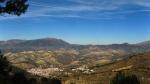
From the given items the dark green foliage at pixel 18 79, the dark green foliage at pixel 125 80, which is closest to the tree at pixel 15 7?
the dark green foliage at pixel 18 79

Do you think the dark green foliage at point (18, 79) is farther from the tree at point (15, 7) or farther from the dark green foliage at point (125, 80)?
the dark green foliage at point (125, 80)

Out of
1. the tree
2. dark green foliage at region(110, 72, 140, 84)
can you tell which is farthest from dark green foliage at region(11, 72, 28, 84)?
dark green foliage at region(110, 72, 140, 84)

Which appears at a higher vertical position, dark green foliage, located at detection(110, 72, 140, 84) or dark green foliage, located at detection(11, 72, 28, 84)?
dark green foliage, located at detection(11, 72, 28, 84)

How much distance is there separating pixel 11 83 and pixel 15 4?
15656 millimetres

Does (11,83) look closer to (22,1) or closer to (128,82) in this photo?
(22,1)

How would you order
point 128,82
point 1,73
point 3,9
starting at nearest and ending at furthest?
point 3,9
point 1,73
point 128,82

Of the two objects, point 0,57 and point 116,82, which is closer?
point 0,57

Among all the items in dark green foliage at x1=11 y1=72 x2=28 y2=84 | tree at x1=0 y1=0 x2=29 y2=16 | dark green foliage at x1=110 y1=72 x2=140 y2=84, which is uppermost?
tree at x1=0 y1=0 x2=29 y2=16

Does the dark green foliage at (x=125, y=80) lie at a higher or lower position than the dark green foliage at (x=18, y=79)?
lower

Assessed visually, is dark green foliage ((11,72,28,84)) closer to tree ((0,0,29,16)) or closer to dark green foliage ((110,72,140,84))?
tree ((0,0,29,16))

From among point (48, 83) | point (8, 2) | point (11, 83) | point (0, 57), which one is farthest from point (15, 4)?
point (48, 83)

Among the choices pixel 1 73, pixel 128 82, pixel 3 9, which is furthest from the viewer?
pixel 128 82

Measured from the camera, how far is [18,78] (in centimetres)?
6438

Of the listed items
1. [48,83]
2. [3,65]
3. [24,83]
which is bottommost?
[48,83]
